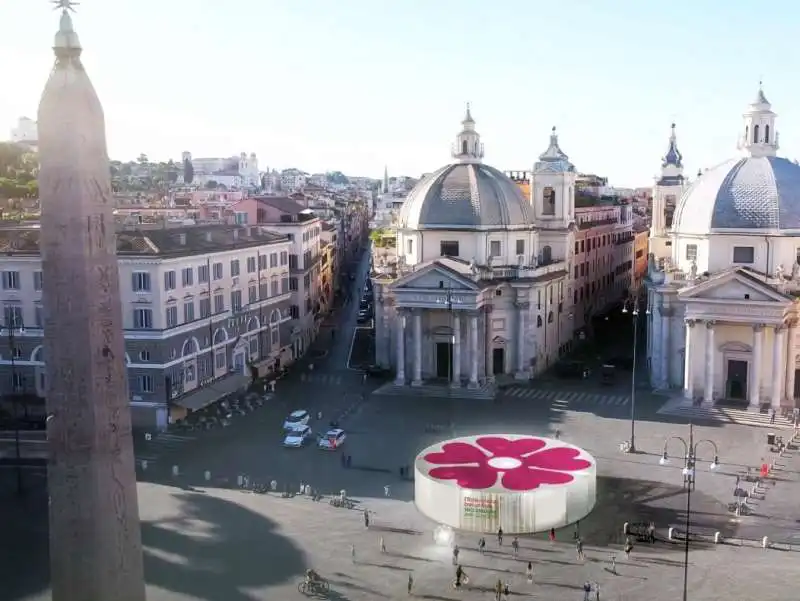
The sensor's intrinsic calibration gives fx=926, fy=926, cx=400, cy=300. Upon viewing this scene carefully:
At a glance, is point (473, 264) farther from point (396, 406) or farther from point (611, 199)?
point (611, 199)

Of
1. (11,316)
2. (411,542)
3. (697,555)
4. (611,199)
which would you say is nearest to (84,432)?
(411,542)

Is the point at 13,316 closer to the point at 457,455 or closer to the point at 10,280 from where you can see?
the point at 10,280

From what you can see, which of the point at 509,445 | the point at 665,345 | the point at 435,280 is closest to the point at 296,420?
the point at 509,445

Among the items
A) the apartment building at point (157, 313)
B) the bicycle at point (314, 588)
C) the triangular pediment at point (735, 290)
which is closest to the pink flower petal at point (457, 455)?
the bicycle at point (314, 588)

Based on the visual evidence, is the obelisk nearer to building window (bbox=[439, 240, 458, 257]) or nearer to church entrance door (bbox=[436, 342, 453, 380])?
church entrance door (bbox=[436, 342, 453, 380])

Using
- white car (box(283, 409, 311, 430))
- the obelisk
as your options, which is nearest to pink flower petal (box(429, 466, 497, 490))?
white car (box(283, 409, 311, 430))
